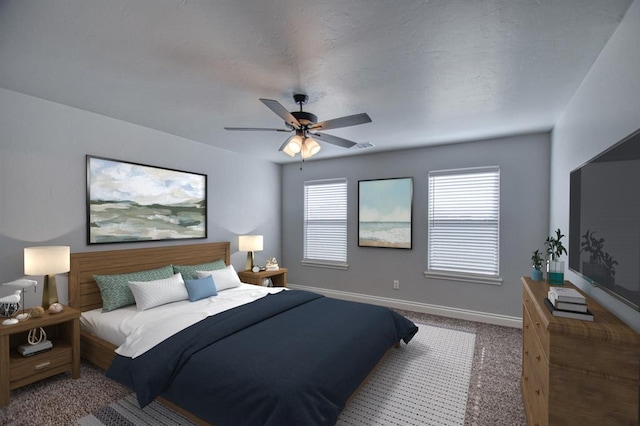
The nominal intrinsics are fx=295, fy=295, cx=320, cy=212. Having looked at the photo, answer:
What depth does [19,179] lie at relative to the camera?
2680 mm

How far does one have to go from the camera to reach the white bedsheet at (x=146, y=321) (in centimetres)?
232

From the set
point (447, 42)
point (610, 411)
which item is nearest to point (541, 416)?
point (610, 411)

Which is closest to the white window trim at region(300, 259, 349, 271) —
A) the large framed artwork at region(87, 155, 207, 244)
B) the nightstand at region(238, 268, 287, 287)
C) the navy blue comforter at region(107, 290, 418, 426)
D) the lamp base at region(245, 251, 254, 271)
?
the nightstand at region(238, 268, 287, 287)

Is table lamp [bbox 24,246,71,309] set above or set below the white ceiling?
below

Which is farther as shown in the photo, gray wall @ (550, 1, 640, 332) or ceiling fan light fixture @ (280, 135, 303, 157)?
ceiling fan light fixture @ (280, 135, 303, 157)

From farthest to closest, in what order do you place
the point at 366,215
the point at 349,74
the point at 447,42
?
1. the point at 366,215
2. the point at 349,74
3. the point at 447,42

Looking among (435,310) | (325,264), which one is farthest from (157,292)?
(435,310)

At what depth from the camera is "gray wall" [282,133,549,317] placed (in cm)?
383

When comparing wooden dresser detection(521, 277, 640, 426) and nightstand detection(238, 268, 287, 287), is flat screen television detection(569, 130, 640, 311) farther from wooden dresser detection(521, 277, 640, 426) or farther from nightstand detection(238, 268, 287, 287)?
nightstand detection(238, 268, 287, 287)

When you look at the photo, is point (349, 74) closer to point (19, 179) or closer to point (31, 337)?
point (19, 179)

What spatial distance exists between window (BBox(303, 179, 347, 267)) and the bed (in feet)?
7.28

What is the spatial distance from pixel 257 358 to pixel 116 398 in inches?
52.8

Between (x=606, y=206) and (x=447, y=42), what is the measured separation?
1.31 m

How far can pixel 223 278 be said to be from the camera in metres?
3.79
